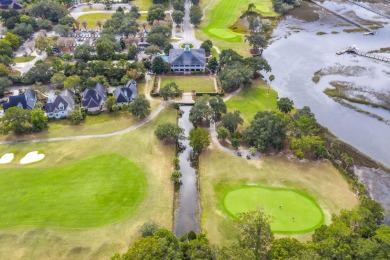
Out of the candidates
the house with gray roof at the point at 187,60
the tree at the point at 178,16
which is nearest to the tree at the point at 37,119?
the house with gray roof at the point at 187,60

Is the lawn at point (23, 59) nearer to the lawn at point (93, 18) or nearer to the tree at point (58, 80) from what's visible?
the tree at point (58, 80)

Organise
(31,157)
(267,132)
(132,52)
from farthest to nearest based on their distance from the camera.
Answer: (132,52), (267,132), (31,157)

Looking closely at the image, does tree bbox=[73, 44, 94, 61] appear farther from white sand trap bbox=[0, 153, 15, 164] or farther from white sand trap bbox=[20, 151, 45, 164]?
white sand trap bbox=[0, 153, 15, 164]

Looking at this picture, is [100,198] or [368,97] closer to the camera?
[100,198]

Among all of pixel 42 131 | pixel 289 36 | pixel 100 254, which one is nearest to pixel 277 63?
pixel 289 36

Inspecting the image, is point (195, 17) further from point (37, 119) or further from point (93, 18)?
point (37, 119)

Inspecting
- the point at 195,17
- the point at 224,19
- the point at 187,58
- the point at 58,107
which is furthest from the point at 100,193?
the point at 224,19

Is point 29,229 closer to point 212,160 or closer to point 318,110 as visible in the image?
point 212,160
